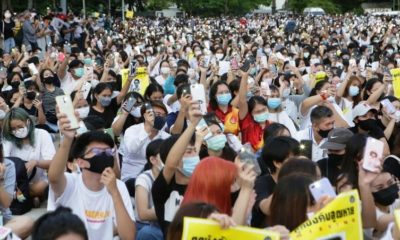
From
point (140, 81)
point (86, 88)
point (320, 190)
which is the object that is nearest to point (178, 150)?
point (320, 190)

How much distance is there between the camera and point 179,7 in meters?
69.5

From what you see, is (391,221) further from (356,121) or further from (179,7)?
(179,7)

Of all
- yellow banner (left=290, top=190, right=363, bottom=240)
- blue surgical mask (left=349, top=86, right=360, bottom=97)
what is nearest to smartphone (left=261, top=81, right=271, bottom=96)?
blue surgical mask (left=349, top=86, right=360, bottom=97)

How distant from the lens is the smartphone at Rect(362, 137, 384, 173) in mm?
4130

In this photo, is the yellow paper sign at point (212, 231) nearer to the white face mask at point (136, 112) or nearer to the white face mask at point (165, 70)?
the white face mask at point (136, 112)

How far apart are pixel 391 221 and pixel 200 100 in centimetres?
200

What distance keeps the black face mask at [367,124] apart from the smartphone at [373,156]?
346 cm

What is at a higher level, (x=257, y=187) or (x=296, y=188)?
(x=296, y=188)

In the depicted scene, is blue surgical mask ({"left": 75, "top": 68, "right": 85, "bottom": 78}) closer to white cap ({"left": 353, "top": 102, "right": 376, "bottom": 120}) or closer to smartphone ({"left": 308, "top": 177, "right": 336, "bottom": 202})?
white cap ({"left": 353, "top": 102, "right": 376, "bottom": 120})

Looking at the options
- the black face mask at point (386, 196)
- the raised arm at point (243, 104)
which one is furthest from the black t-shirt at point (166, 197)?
the raised arm at point (243, 104)

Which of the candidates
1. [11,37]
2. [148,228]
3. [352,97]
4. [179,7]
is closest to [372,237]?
[148,228]

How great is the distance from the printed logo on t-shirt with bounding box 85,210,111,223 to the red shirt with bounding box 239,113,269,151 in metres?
3.19

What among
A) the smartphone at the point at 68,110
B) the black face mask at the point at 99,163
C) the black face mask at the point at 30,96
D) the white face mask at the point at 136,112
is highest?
the smartphone at the point at 68,110

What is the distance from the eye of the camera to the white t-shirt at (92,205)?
4.81 m
